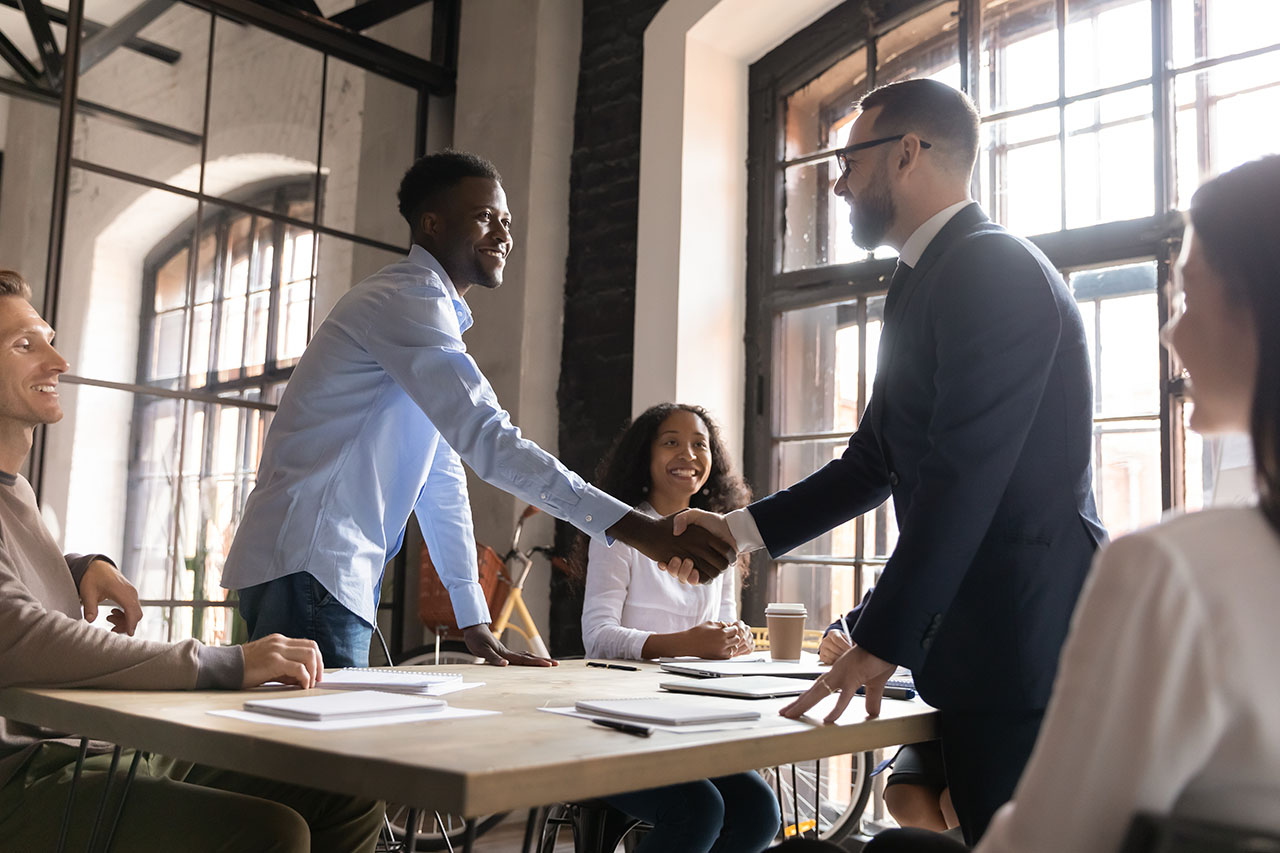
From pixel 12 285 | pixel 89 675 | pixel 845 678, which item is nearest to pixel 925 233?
pixel 845 678

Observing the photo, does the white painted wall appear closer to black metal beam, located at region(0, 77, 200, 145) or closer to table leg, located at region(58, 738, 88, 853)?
black metal beam, located at region(0, 77, 200, 145)

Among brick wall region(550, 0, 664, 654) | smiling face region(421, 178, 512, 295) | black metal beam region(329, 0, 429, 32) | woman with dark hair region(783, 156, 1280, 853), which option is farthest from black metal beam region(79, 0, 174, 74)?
woman with dark hair region(783, 156, 1280, 853)

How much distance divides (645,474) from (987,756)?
182 centimetres

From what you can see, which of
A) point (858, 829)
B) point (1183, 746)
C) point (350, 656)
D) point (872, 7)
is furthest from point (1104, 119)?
point (1183, 746)

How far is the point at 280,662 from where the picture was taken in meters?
1.50

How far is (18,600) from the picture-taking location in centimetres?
144

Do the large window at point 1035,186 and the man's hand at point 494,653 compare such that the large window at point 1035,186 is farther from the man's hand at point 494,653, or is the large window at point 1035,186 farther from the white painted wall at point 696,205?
the man's hand at point 494,653

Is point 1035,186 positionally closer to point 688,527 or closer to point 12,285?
point 688,527

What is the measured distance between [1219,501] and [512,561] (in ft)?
10.2

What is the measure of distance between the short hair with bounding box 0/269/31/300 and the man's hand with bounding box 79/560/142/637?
46 centimetres

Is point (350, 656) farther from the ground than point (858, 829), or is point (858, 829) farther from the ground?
point (350, 656)

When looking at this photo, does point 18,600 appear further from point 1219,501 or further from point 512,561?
point 512,561

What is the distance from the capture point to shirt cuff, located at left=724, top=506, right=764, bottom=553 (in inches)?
80.4

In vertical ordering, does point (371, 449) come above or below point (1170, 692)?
above
